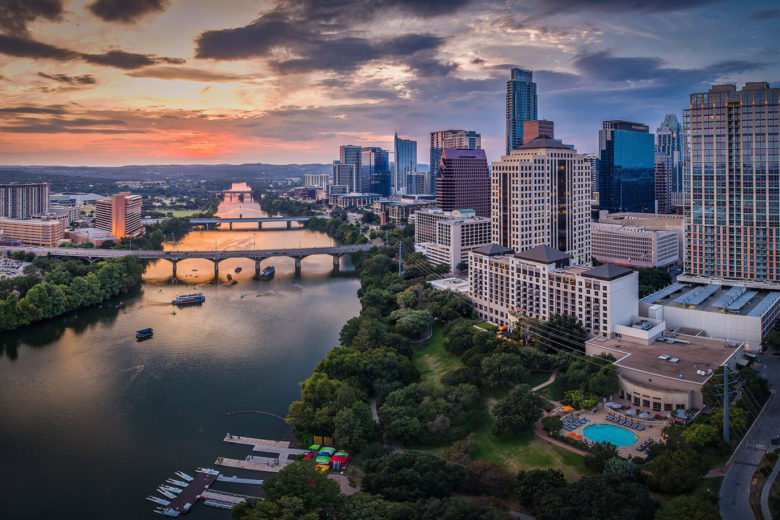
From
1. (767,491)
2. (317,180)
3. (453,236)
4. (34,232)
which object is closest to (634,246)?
(453,236)

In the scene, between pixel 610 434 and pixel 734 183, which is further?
pixel 734 183

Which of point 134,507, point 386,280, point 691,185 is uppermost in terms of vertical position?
point 691,185

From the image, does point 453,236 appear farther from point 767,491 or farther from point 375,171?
point 375,171

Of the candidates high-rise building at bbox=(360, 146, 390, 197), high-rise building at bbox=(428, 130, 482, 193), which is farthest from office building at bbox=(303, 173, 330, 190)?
high-rise building at bbox=(428, 130, 482, 193)

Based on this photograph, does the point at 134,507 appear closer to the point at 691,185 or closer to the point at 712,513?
the point at 712,513

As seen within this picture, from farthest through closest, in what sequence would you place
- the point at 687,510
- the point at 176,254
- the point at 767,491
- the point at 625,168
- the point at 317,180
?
the point at 317,180
the point at 625,168
the point at 176,254
the point at 767,491
the point at 687,510

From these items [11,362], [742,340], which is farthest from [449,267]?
[11,362]

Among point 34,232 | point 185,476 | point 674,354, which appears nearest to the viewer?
point 185,476
